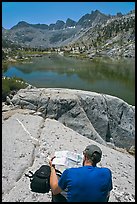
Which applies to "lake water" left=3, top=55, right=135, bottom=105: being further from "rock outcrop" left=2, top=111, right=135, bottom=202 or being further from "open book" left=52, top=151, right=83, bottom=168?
"open book" left=52, top=151, right=83, bottom=168

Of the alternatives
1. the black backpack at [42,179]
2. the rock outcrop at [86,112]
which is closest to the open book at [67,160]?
the black backpack at [42,179]

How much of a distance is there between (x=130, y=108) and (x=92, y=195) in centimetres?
1209

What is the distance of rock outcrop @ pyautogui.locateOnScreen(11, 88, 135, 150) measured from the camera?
1332 cm

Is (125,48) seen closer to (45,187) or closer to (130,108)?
(130,108)

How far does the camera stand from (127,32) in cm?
18338

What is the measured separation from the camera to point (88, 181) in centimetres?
437

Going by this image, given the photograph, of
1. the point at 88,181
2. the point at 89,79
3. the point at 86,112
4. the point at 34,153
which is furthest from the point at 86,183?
the point at 89,79

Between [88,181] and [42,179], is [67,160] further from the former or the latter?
[88,181]

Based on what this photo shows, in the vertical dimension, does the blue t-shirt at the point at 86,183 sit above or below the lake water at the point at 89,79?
below

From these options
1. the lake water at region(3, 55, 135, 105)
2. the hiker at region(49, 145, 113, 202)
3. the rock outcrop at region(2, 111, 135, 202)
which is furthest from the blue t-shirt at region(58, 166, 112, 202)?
the lake water at region(3, 55, 135, 105)

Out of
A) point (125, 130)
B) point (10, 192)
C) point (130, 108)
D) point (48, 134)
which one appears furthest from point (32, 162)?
point (130, 108)

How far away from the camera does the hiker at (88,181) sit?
4.37 metres

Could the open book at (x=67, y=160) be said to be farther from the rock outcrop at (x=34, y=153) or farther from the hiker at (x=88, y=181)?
the rock outcrop at (x=34, y=153)

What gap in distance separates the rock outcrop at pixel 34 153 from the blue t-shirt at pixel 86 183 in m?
2.45
